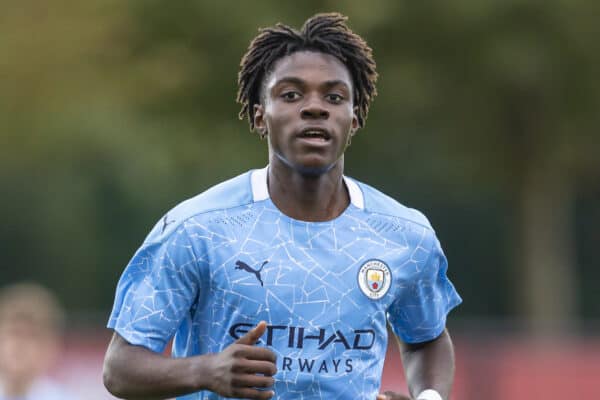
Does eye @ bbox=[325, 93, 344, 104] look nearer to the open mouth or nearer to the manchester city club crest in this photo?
the open mouth

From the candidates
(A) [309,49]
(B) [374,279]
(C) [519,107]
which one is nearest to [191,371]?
(B) [374,279]

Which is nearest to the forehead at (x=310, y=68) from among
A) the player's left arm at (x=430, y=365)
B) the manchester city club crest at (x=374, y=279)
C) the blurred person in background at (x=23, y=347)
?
the manchester city club crest at (x=374, y=279)

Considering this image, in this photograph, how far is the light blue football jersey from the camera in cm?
495

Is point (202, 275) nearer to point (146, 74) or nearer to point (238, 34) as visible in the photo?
point (238, 34)

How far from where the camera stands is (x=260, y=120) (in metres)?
5.36

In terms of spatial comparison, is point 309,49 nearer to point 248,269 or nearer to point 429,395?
point 248,269

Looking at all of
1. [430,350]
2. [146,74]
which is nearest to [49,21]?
[146,74]

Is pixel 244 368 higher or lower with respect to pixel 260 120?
lower

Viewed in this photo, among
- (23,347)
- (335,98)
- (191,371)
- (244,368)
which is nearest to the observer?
(244,368)

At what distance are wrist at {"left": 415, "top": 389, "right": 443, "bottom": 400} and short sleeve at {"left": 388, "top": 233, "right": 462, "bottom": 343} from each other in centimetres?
21

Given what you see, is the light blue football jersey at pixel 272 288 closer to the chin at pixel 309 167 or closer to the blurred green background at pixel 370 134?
the chin at pixel 309 167

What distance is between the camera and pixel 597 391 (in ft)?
38.4

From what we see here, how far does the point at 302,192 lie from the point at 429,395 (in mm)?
911

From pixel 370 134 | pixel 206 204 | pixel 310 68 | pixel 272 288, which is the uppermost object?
pixel 370 134
